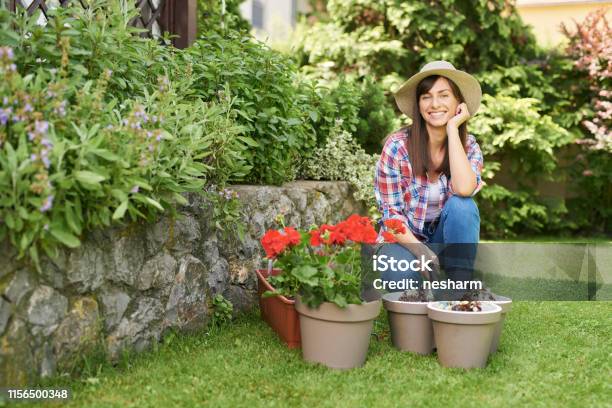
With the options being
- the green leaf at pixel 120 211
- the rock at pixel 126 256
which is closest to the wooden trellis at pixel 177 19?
the rock at pixel 126 256

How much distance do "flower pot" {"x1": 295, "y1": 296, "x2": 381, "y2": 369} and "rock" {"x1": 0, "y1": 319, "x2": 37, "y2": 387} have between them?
100 centimetres

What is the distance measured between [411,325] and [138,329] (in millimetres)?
1129

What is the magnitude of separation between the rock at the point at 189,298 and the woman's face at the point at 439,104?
133cm

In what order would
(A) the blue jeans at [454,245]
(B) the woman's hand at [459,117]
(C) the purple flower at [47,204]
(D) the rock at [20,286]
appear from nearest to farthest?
(C) the purple flower at [47,204], (D) the rock at [20,286], (A) the blue jeans at [454,245], (B) the woman's hand at [459,117]

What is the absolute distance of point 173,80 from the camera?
10.0 feet

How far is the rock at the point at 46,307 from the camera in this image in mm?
2049

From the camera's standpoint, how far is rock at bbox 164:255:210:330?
2.67 m

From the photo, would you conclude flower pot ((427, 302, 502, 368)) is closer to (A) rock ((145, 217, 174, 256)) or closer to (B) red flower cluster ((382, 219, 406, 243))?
(B) red flower cluster ((382, 219, 406, 243))

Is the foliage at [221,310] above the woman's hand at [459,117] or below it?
below

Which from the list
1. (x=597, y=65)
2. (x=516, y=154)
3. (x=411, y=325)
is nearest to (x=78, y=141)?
(x=411, y=325)

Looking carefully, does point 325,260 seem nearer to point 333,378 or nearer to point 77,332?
point 333,378

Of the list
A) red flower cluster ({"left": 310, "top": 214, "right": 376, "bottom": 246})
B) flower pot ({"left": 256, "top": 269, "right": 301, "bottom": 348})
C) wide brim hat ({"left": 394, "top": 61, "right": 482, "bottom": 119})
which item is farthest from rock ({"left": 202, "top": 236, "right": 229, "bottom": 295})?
wide brim hat ({"left": 394, "top": 61, "right": 482, "bottom": 119})

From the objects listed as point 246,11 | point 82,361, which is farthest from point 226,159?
point 246,11

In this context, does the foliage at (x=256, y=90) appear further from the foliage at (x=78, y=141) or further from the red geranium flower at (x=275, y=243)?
the red geranium flower at (x=275, y=243)
